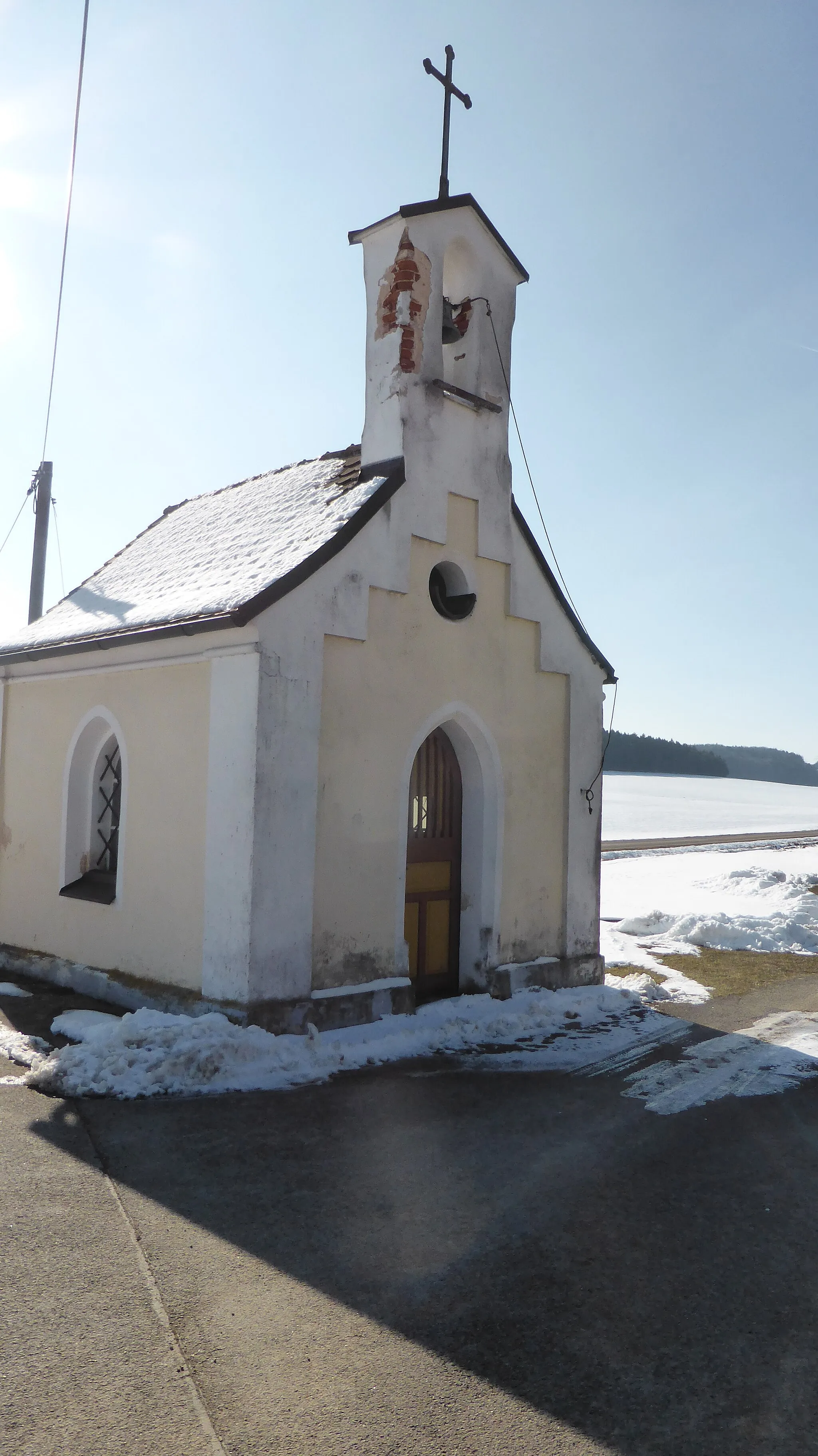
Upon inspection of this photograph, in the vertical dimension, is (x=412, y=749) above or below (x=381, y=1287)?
above

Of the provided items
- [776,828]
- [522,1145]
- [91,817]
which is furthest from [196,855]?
[776,828]

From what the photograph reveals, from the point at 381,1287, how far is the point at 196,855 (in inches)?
175

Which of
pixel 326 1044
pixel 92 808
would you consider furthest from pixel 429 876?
pixel 92 808

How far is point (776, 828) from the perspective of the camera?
1879 inches

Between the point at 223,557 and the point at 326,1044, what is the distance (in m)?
4.88

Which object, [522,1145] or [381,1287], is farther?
[522,1145]

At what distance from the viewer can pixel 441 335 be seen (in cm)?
946

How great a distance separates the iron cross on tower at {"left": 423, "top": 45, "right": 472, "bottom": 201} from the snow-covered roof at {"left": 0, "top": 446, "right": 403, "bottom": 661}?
2789 millimetres

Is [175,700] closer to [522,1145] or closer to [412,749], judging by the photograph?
[412,749]

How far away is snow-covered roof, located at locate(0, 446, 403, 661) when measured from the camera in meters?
7.91

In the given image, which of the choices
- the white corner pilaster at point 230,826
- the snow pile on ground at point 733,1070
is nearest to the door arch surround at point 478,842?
the snow pile on ground at point 733,1070

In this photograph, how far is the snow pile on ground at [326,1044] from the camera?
643 cm

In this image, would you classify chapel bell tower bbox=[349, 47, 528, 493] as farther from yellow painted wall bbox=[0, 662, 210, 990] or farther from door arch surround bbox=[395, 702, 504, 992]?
yellow painted wall bbox=[0, 662, 210, 990]

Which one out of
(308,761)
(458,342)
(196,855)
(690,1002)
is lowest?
(690,1002)
